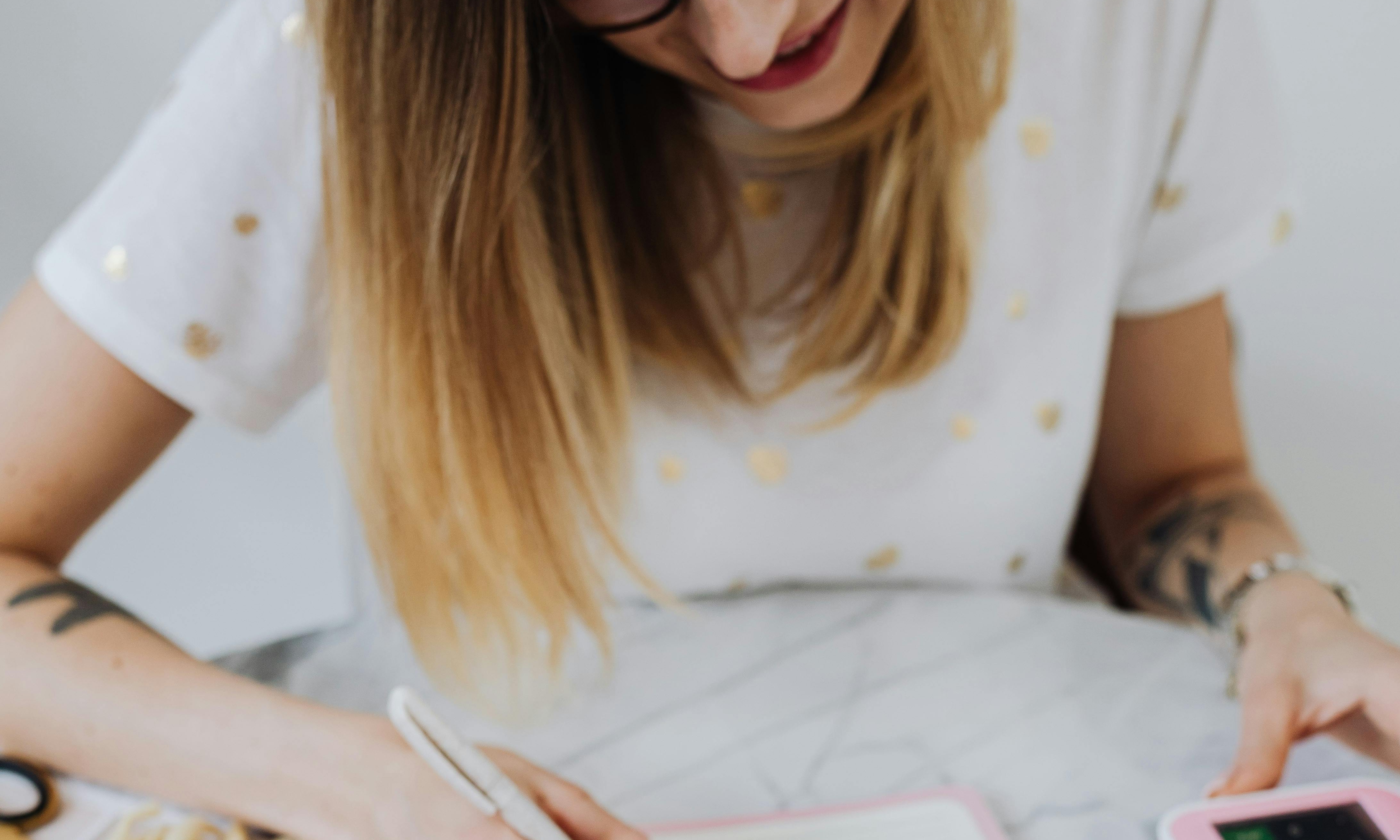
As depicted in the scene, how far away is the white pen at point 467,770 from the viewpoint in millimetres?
301

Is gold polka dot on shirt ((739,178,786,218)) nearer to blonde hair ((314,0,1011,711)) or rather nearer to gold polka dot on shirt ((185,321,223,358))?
blonde hair ((314,0,1011,711))

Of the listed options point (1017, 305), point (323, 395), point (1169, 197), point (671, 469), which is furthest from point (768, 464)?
point (323, 395)

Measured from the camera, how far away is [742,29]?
373mm

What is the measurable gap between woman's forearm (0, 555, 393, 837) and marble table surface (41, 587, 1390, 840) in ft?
0.12

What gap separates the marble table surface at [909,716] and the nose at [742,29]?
25 centimetres

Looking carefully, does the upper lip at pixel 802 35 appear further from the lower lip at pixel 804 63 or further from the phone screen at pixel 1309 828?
the phone screen at pixel 1309 828

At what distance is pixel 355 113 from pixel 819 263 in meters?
0.22

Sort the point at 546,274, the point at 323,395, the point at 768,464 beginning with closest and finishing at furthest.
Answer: the point at 546,274 → the point at 768,464 → the point at 323,395

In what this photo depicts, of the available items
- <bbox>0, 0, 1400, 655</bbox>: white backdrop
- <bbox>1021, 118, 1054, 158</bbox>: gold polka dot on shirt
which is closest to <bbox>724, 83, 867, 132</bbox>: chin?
<bbox>1021, 118, 1054, 158</bbox>: gold polka dot on shirt

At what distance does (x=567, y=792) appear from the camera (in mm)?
336

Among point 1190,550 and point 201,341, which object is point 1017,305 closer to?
point 1190,550

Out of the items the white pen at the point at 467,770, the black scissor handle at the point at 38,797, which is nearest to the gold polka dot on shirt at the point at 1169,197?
the white pen at the point at 467,770

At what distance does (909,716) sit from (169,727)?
0.92 feet

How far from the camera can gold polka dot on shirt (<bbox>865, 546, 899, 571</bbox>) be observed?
554 mm
